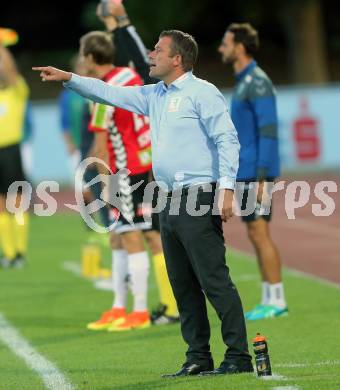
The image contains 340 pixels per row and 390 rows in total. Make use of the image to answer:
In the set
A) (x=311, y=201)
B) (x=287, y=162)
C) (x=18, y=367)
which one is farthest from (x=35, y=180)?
(x=18, y=367)

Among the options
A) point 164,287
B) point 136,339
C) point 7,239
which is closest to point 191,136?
point 136,339

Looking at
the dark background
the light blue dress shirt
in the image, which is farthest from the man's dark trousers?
the dark background

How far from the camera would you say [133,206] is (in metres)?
11.0

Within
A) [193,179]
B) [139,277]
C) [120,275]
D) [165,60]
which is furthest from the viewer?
[120,275]

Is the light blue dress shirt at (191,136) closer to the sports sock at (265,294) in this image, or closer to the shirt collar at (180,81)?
the shirt collar at (180,81)

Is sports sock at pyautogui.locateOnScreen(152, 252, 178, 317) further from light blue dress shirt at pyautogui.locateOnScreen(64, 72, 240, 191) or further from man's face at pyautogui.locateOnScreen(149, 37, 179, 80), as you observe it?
man's face at pyautogui.locateOnScreen(149, 37, 179, 80)

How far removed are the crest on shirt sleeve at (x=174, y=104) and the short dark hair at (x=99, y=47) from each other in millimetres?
2646

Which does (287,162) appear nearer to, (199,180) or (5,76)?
(5,76)

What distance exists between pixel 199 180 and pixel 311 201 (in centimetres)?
1581

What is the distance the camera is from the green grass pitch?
27.3 feet

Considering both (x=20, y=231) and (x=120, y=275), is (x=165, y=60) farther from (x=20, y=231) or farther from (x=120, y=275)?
(x=20, y=231)

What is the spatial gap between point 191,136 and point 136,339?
2.59 metres

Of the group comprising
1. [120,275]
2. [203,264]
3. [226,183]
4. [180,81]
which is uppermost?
[180,81]

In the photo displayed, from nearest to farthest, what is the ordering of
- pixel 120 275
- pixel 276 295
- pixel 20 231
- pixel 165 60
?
1. pixel 165 60
2. pixel 276 295
3. pixel 120 275
4. pixel 20 231
